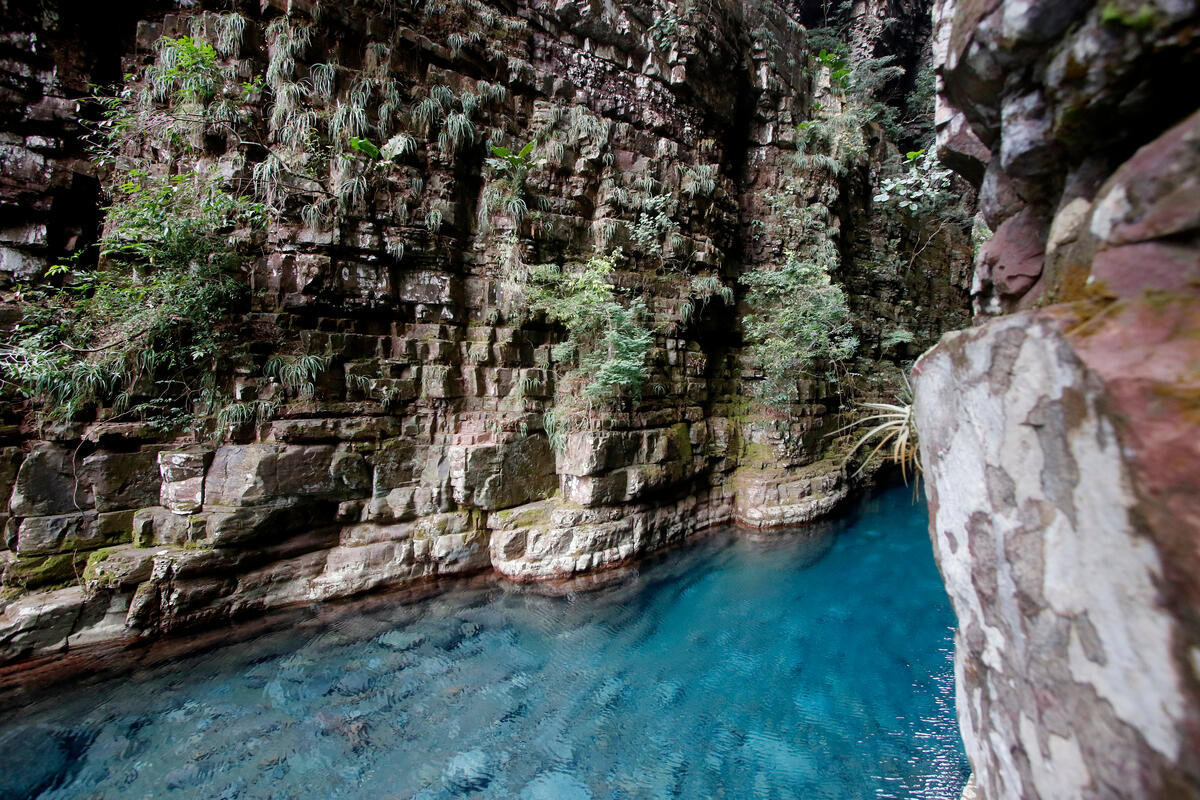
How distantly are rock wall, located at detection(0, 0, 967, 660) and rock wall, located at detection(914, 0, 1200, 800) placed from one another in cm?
443

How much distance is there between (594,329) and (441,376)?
2.18 m

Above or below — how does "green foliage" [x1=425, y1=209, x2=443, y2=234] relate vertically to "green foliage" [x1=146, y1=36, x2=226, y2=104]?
below

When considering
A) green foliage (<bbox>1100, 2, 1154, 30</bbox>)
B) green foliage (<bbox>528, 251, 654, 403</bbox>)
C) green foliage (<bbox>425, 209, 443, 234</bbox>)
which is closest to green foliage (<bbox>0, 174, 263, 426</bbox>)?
green foliage (<bbox>425, 209, 443, 234</bbox>)

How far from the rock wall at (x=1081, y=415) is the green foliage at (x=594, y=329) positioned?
4.37 metres

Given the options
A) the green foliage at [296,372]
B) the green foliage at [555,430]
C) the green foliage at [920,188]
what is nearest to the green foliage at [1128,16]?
the green foliage at [555,430]

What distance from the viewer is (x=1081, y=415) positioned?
1.21 m

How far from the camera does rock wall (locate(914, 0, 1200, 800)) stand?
1.03 meters

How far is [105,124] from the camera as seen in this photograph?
4.86m

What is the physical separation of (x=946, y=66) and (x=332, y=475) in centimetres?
592

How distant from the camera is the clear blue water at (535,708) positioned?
316cm

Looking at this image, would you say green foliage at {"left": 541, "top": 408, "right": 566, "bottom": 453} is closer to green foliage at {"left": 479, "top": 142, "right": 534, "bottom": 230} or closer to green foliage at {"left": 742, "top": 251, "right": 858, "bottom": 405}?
green foliage at {"left": 479, "top": 142, "right": 534, "bottom": 230}

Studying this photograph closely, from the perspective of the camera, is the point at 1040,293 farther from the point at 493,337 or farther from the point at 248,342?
the point at 248,342

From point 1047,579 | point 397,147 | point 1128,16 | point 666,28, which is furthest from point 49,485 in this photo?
point 666,28

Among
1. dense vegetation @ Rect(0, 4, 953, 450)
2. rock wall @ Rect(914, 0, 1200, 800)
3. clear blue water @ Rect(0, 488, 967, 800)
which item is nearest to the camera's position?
rock wall @ Rect(914, 0, 1200, 800)
